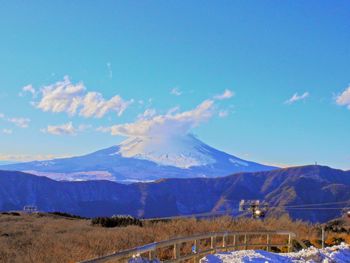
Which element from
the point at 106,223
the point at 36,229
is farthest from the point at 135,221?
the point at 36,229

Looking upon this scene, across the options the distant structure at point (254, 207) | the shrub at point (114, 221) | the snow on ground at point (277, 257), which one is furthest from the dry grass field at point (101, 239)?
the distant structure at point (254, 207)

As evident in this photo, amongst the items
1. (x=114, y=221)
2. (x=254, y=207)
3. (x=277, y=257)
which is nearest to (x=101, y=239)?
(x=277, y=257)

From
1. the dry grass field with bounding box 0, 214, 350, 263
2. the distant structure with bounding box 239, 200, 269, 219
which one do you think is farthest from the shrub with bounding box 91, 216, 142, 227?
the distant structure with bounding box 239, 200, 269, 219

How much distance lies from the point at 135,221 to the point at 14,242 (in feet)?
37.1

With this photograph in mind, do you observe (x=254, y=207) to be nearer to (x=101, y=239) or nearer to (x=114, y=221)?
(x=114, y=221)

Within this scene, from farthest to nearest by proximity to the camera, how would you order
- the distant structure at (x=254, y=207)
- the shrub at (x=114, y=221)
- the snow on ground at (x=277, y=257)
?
the distant structure at (x=254, y=207) → the shrub at (x=114, y=221) → the snow on ground at (x=277, y=257)

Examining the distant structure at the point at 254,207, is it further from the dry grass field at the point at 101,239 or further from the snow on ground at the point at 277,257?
the snow on ground at the point at 277,257

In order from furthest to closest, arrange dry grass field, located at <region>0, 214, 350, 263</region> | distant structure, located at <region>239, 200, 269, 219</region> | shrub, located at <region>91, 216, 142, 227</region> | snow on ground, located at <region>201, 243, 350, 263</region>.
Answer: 1. distant structure, located at <region>239, 200, 269, 219</region>
2. shrub, located at <region>91, 216, 142, 227</region>
3. dry grass field, located at <region>0, 214, 350, 263</region>
4. snow on ground, located at <region>201, 243, 350, 263</region>

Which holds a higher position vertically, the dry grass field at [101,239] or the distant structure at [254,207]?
the distant structure at [254,207]

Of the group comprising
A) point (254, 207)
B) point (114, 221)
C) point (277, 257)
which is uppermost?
point (254, 207)

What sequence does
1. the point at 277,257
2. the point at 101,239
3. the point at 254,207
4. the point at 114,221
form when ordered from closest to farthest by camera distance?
1. the point at 277,257
2. the point at 101,239
3. the point at 114,221
4. the point at 254,207

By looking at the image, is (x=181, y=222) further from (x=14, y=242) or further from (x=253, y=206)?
(x=253, y=206)

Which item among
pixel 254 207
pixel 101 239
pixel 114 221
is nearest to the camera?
pixel 101 239

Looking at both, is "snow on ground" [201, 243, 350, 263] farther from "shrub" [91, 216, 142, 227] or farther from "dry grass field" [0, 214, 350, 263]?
"shrub" [91, 216, 142, 227]
